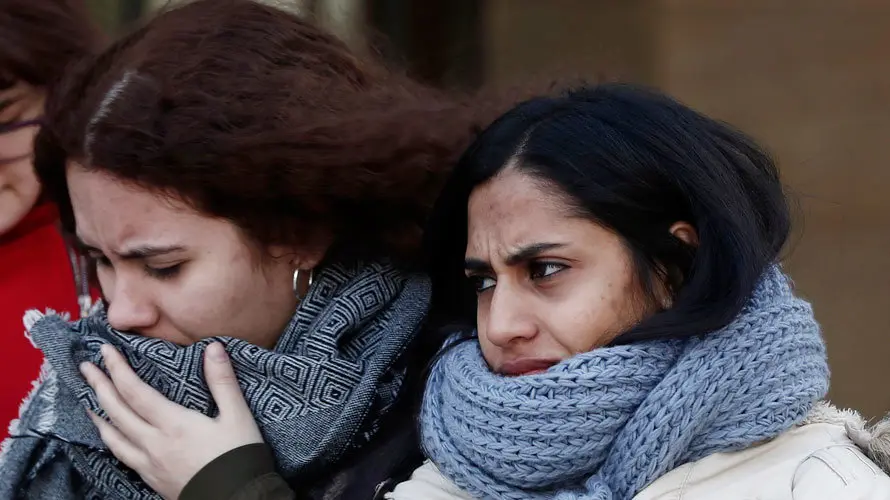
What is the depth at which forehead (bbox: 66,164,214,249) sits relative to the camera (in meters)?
2.37

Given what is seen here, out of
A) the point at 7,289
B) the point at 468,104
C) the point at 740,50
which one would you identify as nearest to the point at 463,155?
the point at 468,104

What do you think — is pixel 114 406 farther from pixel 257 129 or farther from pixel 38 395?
pixel 257 129

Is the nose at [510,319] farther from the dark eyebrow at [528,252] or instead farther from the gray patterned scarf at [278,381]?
the gray patterned scarf at [278,381]

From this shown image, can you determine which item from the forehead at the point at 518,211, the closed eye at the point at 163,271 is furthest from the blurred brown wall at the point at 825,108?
the closed eye at the point at 163,271

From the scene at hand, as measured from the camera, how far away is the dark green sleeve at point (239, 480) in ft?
7.41

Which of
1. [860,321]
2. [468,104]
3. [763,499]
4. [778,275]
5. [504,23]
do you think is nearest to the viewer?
[763,499]

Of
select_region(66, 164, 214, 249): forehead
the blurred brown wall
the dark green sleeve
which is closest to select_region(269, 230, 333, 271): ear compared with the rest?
select_region(66, 164, 214, 249): forehead

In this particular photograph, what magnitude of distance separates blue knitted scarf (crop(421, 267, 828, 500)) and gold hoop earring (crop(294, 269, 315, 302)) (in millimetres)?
528

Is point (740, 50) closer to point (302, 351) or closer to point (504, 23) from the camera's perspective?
point (504, 23)

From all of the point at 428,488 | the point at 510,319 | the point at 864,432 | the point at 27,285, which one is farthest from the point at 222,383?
the point at 864,432

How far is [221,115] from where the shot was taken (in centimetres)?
233

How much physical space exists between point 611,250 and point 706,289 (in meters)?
0.18

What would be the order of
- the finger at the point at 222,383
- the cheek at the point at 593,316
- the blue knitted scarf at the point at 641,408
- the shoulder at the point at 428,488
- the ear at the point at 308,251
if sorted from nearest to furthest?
the blue knitted scarf at the point at 641,408 → the cheek at the point at 593,316 → the shoulder at the point at 428,488 → the finger at the point at 222,383 → the ear at the point at 308,251

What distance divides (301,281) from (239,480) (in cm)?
44
